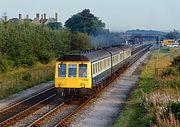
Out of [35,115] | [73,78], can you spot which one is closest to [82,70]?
[73,78]

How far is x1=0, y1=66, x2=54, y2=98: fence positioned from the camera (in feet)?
95.0

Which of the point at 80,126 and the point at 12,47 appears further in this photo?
the point at 12,47

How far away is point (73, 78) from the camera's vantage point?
24.2 m

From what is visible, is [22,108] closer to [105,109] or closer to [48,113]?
[48,113]

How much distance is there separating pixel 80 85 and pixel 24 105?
342cm

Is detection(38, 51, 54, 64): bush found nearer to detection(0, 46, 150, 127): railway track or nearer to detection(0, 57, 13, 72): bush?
detection(0, 57, 13, 72): bush

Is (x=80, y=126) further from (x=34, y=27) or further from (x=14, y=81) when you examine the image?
(x=34, y=27)

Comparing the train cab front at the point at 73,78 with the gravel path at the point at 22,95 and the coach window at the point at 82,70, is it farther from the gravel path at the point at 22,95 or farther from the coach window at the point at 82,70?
the gravel path at the point at 22,95

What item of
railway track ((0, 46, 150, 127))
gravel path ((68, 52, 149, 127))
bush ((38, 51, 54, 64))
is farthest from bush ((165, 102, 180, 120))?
bush ((38, 51, 54, 64))

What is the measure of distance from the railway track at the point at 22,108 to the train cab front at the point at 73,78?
1.72 m

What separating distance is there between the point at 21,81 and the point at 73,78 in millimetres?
10063

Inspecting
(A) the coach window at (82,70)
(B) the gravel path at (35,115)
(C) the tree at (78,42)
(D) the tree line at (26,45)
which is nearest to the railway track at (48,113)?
(B) the gravel path at (35,115)

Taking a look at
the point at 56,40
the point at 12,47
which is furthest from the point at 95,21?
the point at 12,47

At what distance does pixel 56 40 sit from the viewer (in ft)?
197
